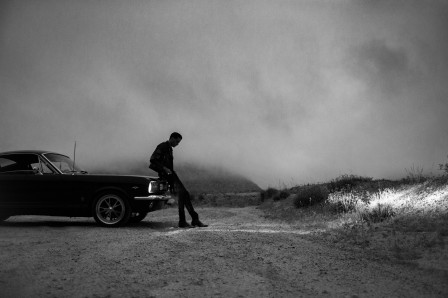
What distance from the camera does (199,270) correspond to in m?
4.43

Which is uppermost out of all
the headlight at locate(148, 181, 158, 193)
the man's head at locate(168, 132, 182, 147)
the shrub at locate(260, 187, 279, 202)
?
the man's head at locate(168, 132, 182, 147)

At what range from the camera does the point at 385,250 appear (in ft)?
17.9

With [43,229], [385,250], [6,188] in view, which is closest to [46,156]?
[6,188]

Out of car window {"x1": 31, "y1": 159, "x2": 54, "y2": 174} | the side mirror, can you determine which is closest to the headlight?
car window {"x1": 31, "y1": 159, "x2": 54, "y2": 174}

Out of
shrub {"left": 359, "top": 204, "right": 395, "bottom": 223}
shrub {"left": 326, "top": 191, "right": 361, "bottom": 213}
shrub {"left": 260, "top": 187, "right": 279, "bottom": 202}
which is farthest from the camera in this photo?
shrub {"left": 260, "top": 187, "right": 279, "bottom": 202}

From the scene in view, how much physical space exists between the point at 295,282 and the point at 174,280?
1.32 metres

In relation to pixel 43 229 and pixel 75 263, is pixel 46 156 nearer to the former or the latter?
pixel 43 229

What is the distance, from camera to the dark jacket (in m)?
7.90

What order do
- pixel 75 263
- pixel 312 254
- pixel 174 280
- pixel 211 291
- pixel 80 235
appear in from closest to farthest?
pixel 211 291
pixel 174 280
pixel 75 263
pixel 312 254
pixel 80 235

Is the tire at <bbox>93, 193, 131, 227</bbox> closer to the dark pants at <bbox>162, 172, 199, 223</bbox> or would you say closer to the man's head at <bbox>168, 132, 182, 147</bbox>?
the dark pants at <bbox>162, 172, 199, 223</bbox>

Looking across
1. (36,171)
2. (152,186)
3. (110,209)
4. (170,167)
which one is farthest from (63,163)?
(170,167)

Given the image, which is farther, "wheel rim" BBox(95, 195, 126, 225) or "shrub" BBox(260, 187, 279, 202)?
"shrub" BBox(260, 187, 279, 202)

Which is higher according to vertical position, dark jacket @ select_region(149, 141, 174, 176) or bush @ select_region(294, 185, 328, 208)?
dark jacket @ select_region(149, 141, 174, 176)

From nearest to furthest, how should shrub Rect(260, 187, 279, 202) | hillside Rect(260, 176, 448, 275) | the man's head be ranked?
hillside Rect(260, 176, 448, 275) → the man's head → shrub Rect(260, 187, 279, 202)
